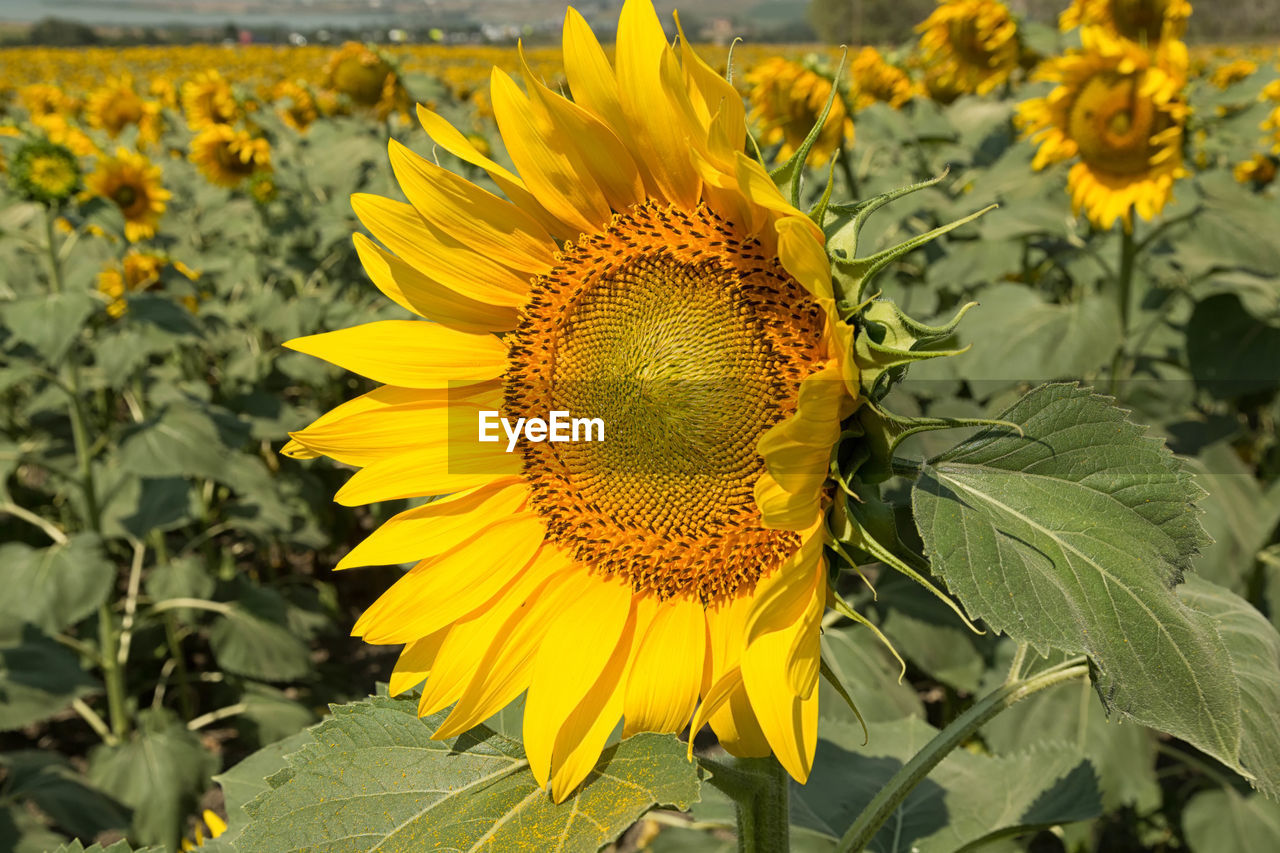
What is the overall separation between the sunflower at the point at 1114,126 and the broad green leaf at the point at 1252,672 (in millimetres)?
2212

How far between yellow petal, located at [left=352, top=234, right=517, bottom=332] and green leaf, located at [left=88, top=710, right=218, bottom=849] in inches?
103

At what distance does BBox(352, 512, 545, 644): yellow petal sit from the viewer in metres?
1.13

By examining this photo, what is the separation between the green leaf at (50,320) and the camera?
10.8ft

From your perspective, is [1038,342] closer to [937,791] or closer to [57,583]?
[937,791]

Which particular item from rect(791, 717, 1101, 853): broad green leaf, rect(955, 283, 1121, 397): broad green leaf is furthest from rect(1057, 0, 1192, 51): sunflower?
rect(791, 717, 1101, 853): broad green leaf

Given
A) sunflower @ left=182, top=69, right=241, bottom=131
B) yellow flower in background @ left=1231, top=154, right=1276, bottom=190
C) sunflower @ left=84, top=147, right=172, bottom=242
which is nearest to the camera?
yellow flower in background @ left=1231, top=154, right=1276, bottom=190

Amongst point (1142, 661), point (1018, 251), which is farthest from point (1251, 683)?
point (1018, 251)

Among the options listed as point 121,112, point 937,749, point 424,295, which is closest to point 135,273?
point 121,112

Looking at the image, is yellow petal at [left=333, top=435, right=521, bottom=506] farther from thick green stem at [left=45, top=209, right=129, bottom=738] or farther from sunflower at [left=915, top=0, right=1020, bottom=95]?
sunflower at [left=915, top=0, right=1020, bottom=95]

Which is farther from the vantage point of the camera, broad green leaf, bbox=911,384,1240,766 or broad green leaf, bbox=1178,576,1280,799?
broad green leaf, bbox=1178,576,1280,799

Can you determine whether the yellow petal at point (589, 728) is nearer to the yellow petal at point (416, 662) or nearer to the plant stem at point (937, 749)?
the yellow petal at point (416, 662)

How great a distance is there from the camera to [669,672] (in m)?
1.07

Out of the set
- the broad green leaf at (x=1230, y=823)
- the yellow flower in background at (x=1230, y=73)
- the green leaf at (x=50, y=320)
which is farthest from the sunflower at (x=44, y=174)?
the yellow flower in background at (x=1230, y=73)

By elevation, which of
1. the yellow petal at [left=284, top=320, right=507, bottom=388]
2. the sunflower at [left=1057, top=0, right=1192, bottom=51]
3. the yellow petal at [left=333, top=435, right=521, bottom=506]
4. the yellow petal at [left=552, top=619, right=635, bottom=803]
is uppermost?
the sunflower at [left=1057, top=0, right=1192, bottom=51]
